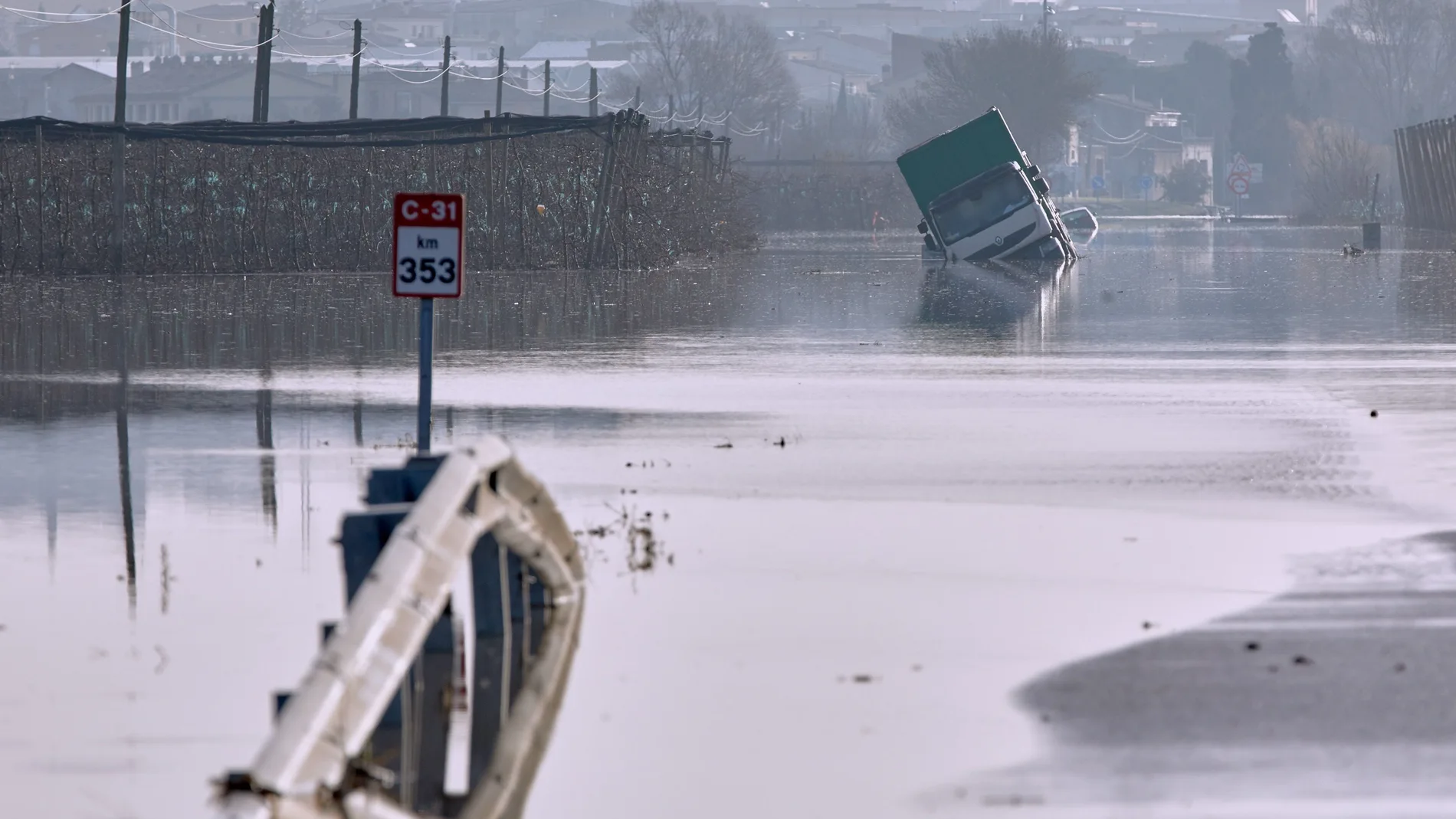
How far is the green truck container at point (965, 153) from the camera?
49.9 meters

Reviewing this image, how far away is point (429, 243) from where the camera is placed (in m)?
11.0

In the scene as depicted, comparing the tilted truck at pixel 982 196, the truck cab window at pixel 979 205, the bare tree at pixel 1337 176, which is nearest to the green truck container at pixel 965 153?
the tilted truck at pixel 982 196

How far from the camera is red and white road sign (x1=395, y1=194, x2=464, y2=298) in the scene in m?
10.9

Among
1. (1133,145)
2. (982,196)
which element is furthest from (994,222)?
(1133,145)

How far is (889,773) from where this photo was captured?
7.45 meters

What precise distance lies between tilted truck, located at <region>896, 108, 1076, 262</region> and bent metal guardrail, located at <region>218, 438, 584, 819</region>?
131ft

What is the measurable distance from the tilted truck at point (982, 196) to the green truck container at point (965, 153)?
0.01 meters

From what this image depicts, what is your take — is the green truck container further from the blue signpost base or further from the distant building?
the distant building

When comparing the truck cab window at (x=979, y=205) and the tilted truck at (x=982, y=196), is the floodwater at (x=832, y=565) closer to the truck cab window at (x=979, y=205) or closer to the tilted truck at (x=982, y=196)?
the tilted truck at (x=982, y=196)

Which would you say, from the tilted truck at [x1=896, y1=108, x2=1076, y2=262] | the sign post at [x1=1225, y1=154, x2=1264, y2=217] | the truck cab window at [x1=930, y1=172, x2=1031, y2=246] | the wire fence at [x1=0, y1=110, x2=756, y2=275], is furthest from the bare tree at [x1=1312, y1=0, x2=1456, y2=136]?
the wire fence at [x1=0, y1=110, x2=756, y2=275]

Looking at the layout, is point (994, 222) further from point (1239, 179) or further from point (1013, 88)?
point (1013, 88)

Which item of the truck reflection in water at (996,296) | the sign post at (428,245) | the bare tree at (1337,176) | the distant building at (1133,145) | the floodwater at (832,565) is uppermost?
the distant building at (1133,145)

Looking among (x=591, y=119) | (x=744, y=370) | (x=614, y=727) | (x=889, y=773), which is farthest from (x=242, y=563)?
(x=591, y=119)

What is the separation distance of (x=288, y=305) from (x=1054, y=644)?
83.9ft
